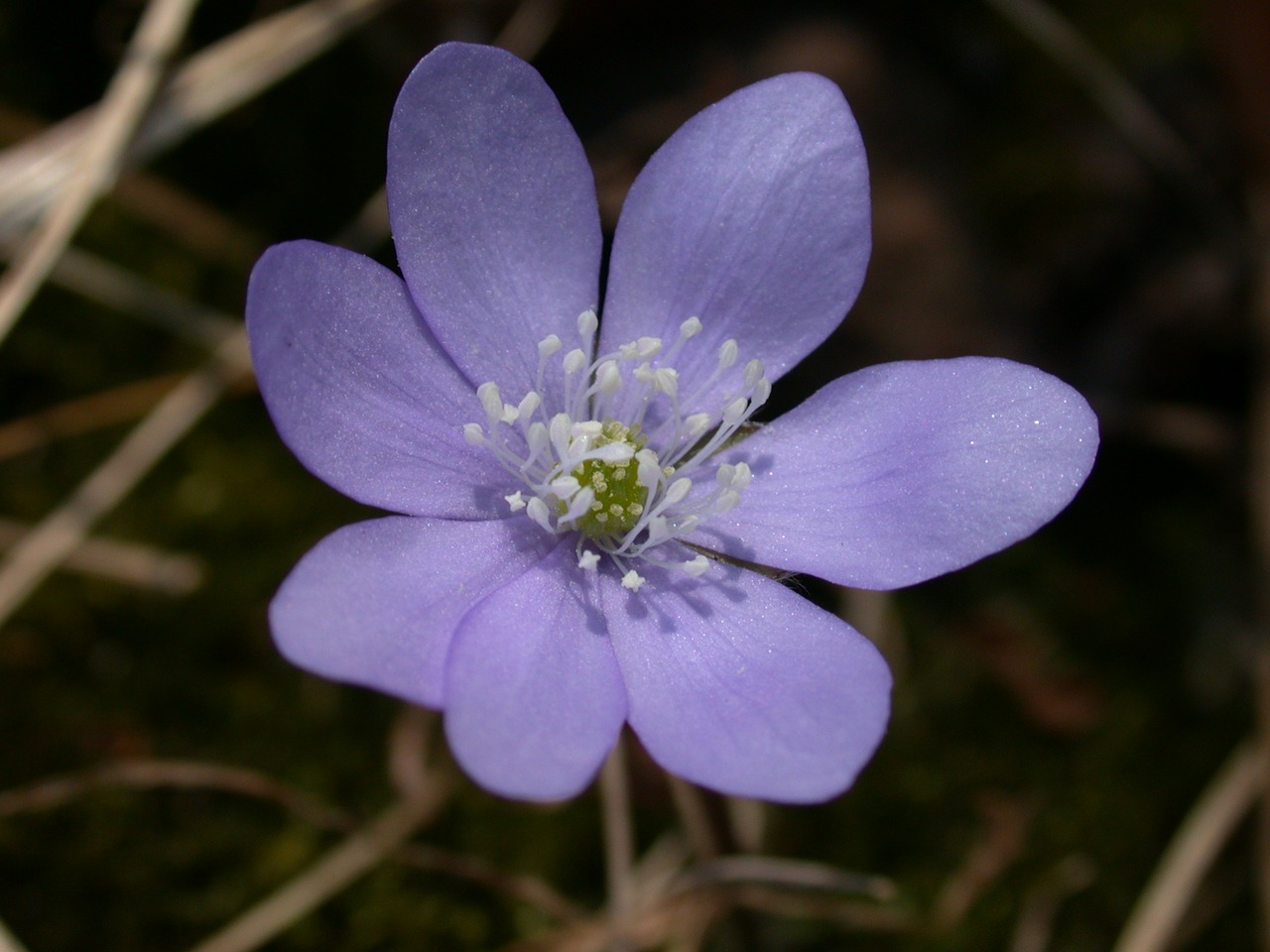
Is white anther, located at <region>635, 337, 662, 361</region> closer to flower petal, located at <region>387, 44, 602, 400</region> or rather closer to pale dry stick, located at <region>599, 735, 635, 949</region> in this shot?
flower petal, located at <region>387, 44, 602, 400</region>

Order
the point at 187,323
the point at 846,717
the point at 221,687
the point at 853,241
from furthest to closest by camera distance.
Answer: the point at 187,323
the point at 221,687
the point at 853,241
the point at 846,717

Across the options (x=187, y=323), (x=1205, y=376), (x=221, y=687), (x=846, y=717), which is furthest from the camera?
(x=1205, y=376)

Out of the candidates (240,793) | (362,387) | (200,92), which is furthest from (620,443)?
(200,92)

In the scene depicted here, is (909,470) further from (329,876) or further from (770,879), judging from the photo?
(329,876)

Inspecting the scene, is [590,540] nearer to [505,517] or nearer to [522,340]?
[505,517]

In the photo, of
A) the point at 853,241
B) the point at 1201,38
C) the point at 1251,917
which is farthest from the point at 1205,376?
the point at 853,241

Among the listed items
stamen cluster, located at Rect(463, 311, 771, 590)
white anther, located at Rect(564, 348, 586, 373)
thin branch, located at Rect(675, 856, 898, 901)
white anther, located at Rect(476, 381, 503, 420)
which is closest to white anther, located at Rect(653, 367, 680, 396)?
stamen cluster, located at Rect(463, 311, 771, 590)

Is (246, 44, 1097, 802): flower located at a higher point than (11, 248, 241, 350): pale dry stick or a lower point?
lower
